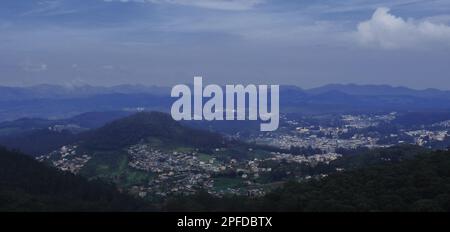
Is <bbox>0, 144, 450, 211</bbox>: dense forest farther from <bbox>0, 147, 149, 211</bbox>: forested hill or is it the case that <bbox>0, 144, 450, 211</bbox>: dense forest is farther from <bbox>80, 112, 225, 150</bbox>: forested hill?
<bbox>80, 112, 225, 150</bbox>: forested hill

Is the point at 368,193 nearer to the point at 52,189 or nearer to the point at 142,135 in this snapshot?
the point at 52,189

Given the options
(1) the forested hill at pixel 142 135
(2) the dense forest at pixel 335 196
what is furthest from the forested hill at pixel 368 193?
(1) the forested hill at pixel 142 135

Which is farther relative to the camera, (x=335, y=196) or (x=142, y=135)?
(x=142, y=135)

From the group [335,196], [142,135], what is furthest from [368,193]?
[142,135]

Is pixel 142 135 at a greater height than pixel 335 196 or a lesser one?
greater

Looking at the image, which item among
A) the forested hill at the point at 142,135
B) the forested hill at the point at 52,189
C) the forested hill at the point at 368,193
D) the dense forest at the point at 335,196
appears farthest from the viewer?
the forested hill at the point at 142,135

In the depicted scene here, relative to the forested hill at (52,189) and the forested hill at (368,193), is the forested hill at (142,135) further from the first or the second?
the forested hill at (368,193)

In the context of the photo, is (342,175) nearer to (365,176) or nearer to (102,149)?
(365,176)
